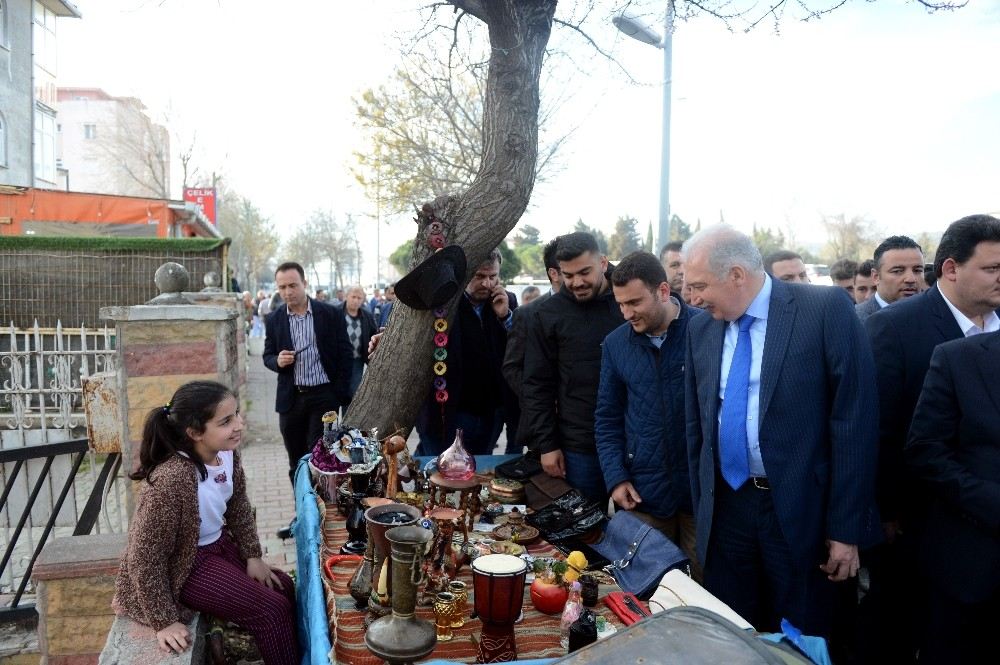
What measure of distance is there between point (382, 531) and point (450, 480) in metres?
0.87

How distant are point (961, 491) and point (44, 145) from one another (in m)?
31.3

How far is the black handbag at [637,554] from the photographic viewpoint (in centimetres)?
264

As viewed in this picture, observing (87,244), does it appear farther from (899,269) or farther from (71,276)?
(899,269)

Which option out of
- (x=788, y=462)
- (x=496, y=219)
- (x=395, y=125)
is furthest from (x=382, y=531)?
(x=395, y=125)

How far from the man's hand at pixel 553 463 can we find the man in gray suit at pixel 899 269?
2529 millimetres

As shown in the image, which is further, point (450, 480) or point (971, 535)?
point (450, 480)

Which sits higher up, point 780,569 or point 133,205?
point 133,205

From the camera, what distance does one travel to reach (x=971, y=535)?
8.55 ft

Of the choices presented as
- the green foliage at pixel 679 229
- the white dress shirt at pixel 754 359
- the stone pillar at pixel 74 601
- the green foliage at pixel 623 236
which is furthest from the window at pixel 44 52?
the green foliage at pixel 623 236

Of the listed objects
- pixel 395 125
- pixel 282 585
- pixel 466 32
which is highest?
pixel 395 125

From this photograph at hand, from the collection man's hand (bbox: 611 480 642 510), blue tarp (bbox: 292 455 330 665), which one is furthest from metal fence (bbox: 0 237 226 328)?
man's hand (bbox: 611 480 642 510)

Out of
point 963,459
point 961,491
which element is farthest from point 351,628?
point 963,459

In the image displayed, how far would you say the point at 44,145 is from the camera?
1024 inches

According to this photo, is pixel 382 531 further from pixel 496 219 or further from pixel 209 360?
pixel 496 219
